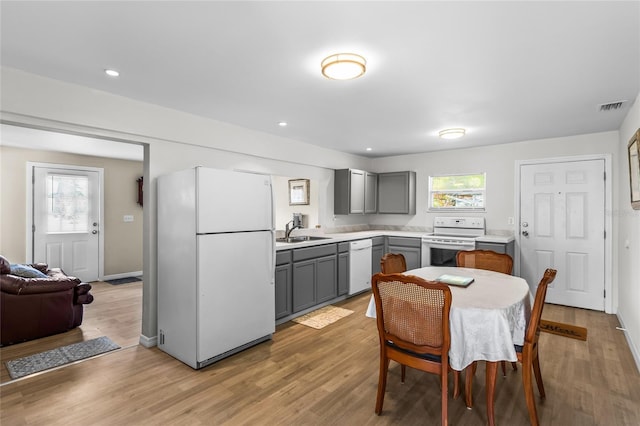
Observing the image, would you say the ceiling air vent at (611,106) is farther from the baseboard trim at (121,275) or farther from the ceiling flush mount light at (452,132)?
the baseboard trim at (121,275)

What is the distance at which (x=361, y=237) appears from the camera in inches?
200

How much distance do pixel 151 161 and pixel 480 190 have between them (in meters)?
4.67

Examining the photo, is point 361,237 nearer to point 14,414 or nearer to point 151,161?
point 151,161

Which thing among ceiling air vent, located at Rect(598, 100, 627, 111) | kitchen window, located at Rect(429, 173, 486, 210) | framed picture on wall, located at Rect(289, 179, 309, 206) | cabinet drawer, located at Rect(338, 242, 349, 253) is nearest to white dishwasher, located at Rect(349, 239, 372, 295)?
cabinet drawer, located at Rect(338, 242, 349, 253)

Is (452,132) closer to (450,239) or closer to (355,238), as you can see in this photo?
(450,239)

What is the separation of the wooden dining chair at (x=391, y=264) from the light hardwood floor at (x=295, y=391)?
83 centimetres

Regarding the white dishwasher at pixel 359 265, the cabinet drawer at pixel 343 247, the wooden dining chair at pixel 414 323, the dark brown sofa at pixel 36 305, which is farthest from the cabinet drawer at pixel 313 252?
the dark brown sofa at pixel 36 305

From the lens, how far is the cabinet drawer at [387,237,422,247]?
522 centimetres

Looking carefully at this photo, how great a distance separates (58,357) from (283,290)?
2.16 metres

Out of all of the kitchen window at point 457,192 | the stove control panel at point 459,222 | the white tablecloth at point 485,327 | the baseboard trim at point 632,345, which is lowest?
the baseboard trim at point 632,345

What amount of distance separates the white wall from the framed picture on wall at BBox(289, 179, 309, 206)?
4053 mm

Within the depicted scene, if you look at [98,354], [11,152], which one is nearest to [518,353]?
[98,354]

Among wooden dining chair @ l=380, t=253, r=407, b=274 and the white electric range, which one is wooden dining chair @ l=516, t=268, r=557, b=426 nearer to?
wooden dining chair @ l=380, t=253, r=407, b=274

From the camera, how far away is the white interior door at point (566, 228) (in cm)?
430
